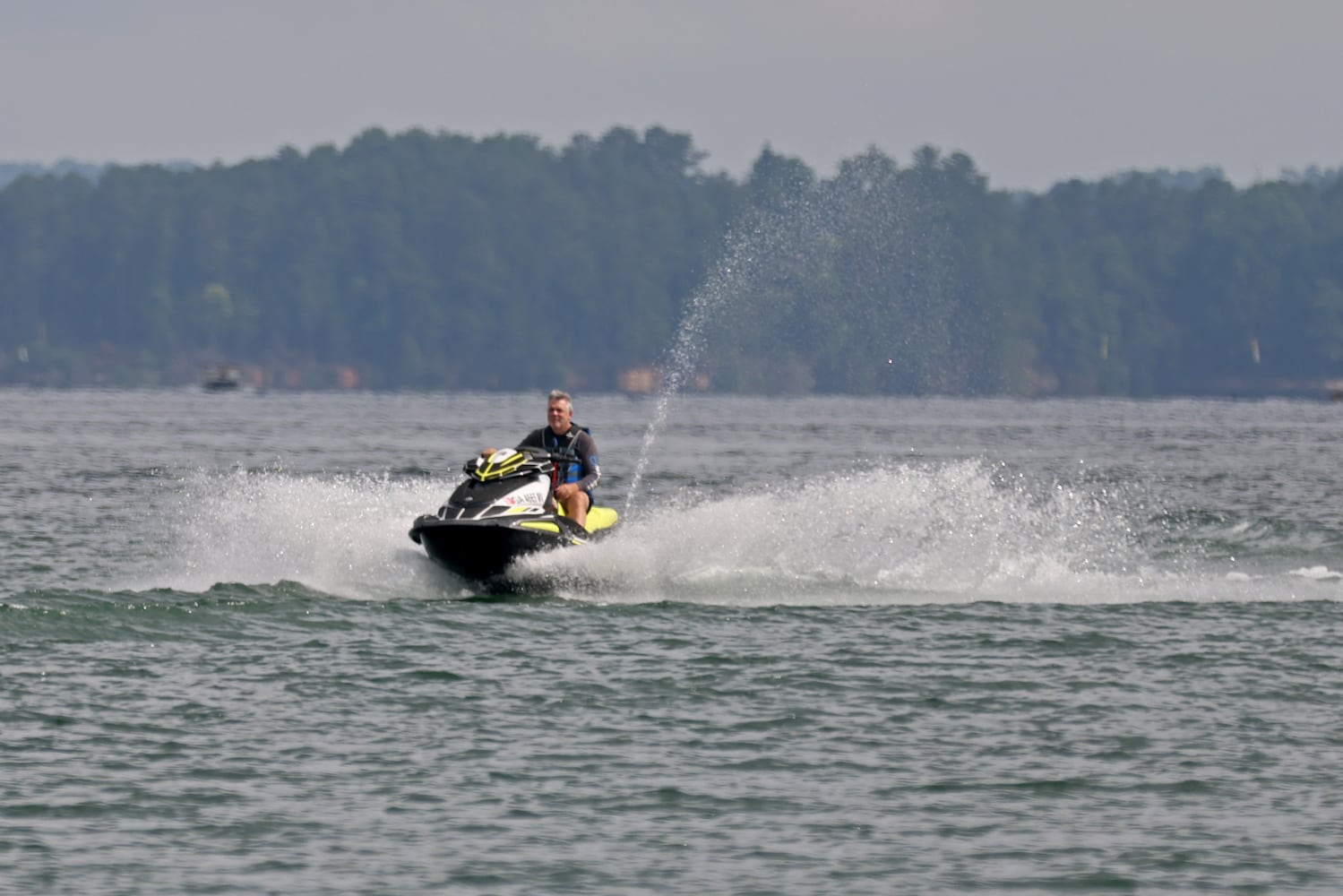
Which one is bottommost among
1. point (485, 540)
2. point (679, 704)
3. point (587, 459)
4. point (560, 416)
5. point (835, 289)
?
point (679, 704)

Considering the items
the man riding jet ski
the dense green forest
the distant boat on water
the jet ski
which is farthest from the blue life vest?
the dense green forest

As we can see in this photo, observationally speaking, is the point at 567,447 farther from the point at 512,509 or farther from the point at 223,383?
the point at 223,383

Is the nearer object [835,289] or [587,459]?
[587,459]

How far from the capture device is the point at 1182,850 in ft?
39.5

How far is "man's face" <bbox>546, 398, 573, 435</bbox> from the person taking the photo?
2106 centimetres

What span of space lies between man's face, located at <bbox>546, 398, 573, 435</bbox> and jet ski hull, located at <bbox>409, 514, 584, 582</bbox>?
0.97 meters

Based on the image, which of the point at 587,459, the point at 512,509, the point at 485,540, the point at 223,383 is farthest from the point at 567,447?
the point at 223,383

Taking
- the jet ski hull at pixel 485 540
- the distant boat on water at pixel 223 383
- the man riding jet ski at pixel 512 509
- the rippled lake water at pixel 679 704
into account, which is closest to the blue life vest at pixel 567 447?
the man riding jet ski at pixel 512 509

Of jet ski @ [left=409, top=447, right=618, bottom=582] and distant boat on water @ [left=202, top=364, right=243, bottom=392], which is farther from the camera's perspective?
distant boat on water @ [left=202, top=364, right=243, bottom=392]

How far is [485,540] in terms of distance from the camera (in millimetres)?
20125

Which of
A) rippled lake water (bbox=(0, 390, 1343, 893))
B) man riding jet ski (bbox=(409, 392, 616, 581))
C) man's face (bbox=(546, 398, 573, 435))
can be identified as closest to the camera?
rippled lake water (bbox=(0, 390, 1343, 893))

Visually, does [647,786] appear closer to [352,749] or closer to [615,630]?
[352,749]

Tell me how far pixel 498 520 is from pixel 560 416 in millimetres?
1381

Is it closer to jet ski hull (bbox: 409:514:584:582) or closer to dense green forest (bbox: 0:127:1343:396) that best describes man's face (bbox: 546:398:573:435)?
jet ski hull (bbox: 409:514:584:582)
